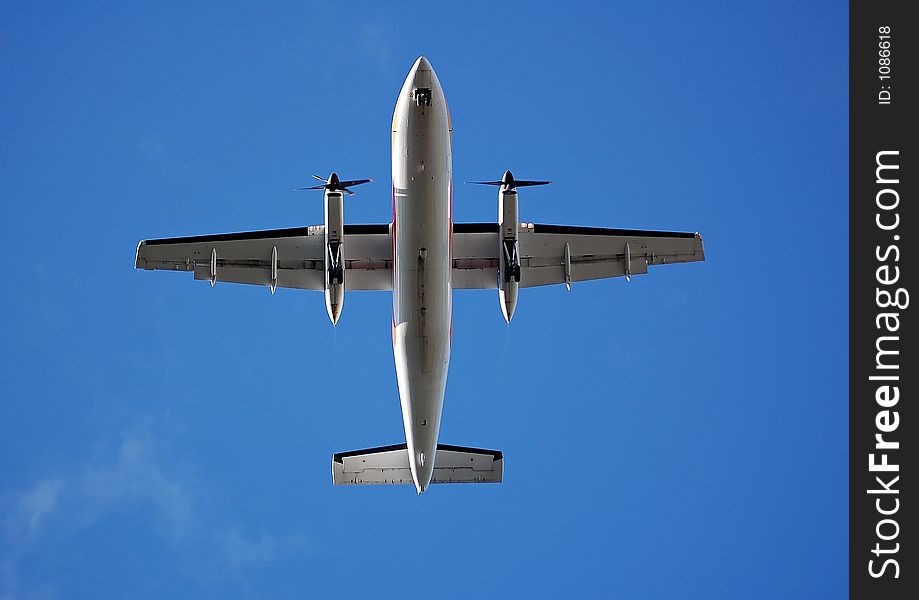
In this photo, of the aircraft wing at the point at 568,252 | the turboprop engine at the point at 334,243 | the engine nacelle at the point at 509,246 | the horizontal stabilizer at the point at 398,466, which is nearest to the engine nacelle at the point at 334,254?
the turboprop engine at the point at 334,243

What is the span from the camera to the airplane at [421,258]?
22469mm

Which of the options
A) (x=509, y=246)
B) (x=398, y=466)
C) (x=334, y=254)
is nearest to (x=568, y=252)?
(x=509, y=246)

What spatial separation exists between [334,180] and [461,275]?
4.77 meters

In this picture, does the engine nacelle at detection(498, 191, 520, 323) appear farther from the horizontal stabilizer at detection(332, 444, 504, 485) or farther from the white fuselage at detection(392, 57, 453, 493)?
the horizontal stabilizer at detection(332, 444, 504, 485)

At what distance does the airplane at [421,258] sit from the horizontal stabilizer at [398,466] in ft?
0.09

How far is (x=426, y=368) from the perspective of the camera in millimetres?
23922

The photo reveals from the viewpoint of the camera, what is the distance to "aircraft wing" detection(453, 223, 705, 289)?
27.2 m

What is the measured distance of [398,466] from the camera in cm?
2712

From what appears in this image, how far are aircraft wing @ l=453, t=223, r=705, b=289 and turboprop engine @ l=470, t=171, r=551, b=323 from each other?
1792 millimetres

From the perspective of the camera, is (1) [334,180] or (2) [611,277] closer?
(1) [334,180]

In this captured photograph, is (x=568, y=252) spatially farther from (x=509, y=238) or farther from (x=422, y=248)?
(x=422, y=248)

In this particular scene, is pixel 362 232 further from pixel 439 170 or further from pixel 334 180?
pixel 439 170
